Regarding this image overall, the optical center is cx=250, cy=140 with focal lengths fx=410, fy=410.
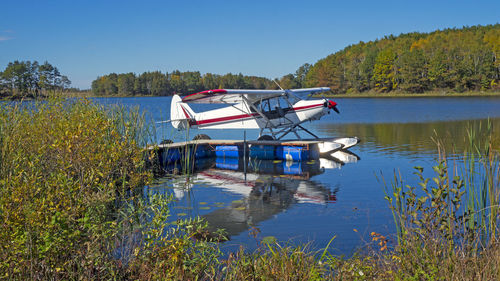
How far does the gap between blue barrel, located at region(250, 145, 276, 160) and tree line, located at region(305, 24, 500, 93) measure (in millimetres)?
62116

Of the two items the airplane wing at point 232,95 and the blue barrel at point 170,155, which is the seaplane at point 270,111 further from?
the blue barrel at point 170,155

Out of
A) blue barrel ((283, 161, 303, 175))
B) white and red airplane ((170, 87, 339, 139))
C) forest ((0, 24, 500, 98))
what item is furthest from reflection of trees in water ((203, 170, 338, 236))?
forest ((0, 24, 500, 98))

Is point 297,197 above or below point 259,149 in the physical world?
below

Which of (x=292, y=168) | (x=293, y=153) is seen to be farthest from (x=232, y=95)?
(x=292, y=168)

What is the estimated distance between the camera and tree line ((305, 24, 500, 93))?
209 feet

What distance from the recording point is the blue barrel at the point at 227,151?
11.6 meters

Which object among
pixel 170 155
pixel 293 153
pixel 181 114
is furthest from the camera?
pixel 181 114

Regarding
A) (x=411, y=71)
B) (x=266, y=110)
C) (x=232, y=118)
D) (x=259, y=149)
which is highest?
(x=411, y=71)

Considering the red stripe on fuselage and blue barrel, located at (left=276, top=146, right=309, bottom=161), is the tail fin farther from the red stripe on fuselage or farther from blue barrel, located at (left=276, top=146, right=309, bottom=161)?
blue barrel, located at (left=276, top=146, right=309, bottom=161)

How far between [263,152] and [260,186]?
11.8 feet

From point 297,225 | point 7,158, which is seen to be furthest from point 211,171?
point 7,158

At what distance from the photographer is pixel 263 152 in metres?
11.2

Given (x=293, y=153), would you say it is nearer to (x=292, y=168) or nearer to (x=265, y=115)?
(x=292, y=168)

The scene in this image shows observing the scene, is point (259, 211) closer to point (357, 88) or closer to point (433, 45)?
point (357, 88)
